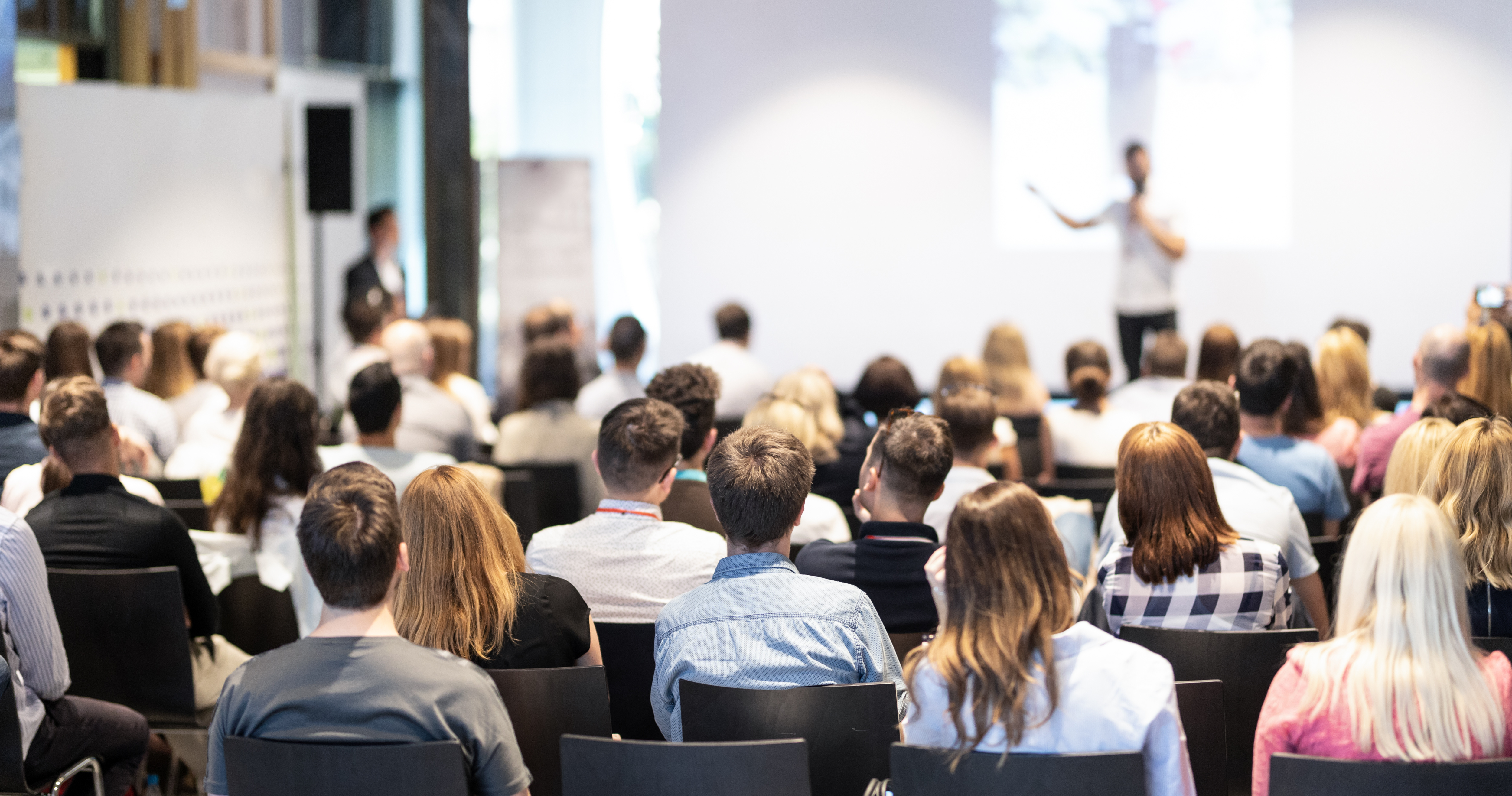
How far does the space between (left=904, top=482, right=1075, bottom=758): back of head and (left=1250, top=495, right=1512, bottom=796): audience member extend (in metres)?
0.42

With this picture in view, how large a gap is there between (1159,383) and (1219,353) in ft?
0.84

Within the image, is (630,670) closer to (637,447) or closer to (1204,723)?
(637,447)

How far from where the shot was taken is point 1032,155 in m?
8.88

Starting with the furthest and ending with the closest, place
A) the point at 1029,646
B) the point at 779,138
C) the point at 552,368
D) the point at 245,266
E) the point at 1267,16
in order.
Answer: the point at 779,138, the point at 1267,16, the point at 245,266, the point at 552,368, the point at 1029,646

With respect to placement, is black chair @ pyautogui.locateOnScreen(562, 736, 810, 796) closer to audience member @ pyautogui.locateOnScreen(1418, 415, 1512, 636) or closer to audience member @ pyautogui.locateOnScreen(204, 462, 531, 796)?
audience member @ pyautogui.locateOnScreen(204, 462, 531, 796)

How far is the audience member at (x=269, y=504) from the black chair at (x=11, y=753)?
31.5 inches

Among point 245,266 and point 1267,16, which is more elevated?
point 1267,16

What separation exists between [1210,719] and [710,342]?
7.46m

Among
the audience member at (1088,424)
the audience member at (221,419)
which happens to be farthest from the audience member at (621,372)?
the audience member at (1088,424)

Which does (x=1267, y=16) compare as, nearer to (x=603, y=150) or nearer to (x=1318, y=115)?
(x=1318, y=115)

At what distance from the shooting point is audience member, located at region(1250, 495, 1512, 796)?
1876 mm

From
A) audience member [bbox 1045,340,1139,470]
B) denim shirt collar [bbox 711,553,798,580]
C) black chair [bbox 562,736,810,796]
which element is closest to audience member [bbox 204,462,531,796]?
black chair [bbox 562,736,810,796]

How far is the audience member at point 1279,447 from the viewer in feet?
12.5

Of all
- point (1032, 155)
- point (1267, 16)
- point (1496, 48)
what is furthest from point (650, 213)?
point (1496, 48)
